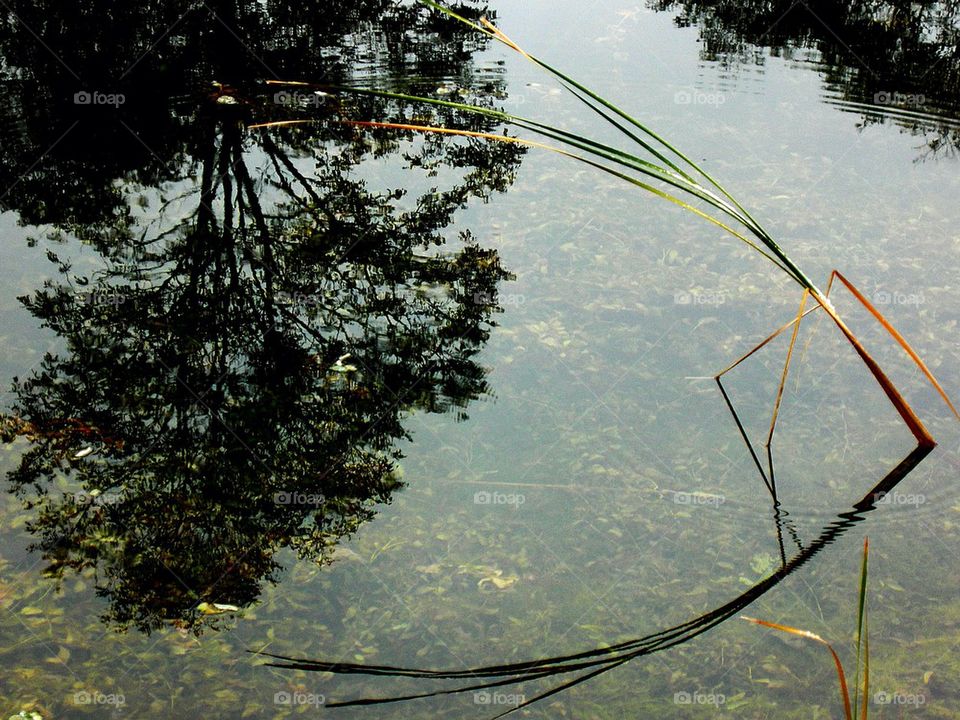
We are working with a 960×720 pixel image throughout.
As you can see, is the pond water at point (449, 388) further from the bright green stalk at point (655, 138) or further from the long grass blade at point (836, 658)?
the bright green stalk at point (655, 138)

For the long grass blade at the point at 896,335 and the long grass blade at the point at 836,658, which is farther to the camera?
the long grass blade at the point at 896,335

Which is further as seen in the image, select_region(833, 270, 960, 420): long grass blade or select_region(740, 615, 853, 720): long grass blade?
select_region(833, 270, 960, 420): long grass blade

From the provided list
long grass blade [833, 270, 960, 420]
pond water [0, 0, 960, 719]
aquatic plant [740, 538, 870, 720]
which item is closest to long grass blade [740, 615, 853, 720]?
aquatic plant [740, 538, 870, 720]

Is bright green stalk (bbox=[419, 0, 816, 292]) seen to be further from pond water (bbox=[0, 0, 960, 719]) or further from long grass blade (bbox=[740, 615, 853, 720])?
long grass blade (bbox=[740, 615, 853, 720])

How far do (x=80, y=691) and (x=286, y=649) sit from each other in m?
0.66

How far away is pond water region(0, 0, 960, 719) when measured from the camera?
3078mm

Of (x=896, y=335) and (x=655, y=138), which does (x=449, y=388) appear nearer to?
(x=655, y=138)

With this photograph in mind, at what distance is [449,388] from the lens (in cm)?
410

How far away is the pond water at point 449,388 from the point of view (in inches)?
121

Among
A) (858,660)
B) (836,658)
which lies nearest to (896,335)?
(858,660)

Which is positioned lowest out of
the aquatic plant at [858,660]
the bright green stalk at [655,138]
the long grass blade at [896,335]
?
the aquatic plant at [858,660]

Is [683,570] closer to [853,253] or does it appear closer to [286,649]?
[286,649]

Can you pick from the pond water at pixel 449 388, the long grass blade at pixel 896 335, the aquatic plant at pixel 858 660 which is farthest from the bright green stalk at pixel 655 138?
the aquatic plant at pixel 858 660

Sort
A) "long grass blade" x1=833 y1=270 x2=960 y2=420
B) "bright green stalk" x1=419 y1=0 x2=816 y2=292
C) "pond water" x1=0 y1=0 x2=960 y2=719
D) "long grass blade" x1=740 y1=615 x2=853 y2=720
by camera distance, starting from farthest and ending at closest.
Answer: "long grass blade" x1=833 y1=270 x2=960 y2=420 → "pond water" x1=0 y1=0 x2=960 y2=719 → "bright green stalk" x1=419 y1=0 x2=816 y2=292 → "long grass blade" x1=740 y1=615 x2=853 y2=720
